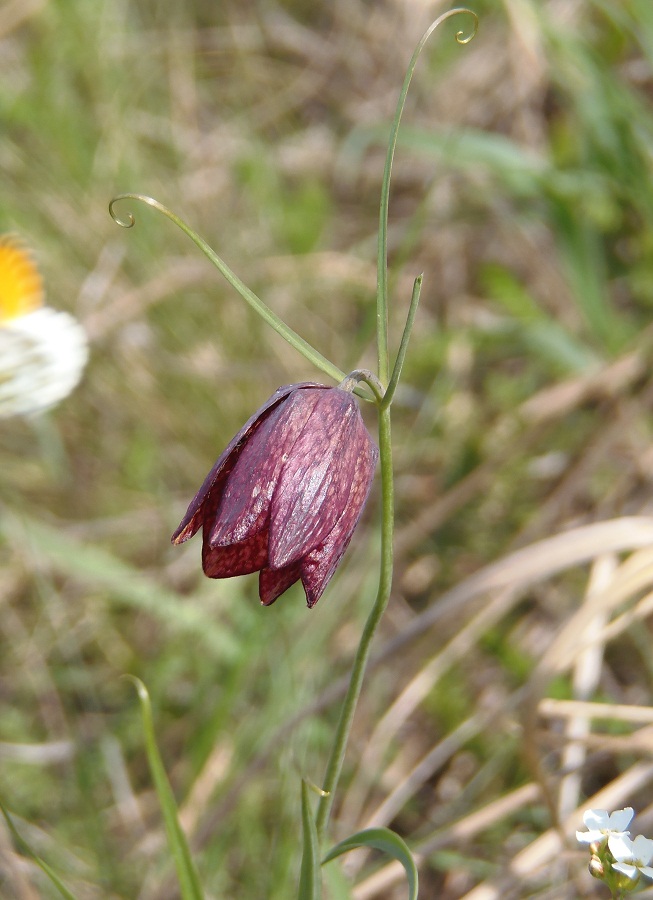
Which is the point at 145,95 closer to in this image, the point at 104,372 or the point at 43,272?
the point at 43,272

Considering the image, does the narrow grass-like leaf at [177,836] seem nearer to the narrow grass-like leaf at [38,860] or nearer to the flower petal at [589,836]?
the narrow grass-like leaf at [38,860]

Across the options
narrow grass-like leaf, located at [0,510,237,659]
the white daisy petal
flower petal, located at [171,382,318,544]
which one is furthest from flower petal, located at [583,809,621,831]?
narrow grass-like leaf, located at [0,510,237,659]

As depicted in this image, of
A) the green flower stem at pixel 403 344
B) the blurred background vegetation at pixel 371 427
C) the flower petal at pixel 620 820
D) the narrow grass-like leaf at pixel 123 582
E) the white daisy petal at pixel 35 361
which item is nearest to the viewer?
the green flower stem at pixel 403 344

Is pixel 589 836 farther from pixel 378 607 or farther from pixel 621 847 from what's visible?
pixel 378 607

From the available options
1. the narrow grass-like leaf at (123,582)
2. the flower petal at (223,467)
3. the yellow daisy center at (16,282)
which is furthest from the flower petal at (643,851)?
the narrow grass-like leaf at (123,582)

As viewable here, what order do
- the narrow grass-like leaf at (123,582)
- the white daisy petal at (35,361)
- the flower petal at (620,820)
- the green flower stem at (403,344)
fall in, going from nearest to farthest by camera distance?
the green flower stem at (403,344) < the flower petal at (620,820) < the white daisy petal at (35,361) < the narrow grass-like leaf at (123,582)

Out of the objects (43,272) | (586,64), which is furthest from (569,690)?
(43,272)

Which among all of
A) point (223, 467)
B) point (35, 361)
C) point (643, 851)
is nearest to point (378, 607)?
point (223, 467)
